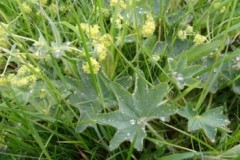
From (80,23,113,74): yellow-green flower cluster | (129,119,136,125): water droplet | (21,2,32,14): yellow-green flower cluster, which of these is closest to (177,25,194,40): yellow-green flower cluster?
(80,23,113,74): yellow-green flower cluster

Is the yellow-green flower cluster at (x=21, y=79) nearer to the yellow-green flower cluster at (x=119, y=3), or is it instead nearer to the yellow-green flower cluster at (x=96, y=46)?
the yellow-green flower cluster at (x=96, y=46)

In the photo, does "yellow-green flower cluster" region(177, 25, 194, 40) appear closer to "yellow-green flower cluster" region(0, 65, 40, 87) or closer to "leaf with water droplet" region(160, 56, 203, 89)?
"leaf with water droplet" region(160, 56, 203, 89)

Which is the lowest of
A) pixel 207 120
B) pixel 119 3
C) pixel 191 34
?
pixel 207 120

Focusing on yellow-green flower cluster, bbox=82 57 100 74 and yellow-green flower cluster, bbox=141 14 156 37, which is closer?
yellow-green flower cluster, bbox=82 57 100 74

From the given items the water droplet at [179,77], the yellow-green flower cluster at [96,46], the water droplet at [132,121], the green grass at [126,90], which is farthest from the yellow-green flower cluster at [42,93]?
the water droplet at [179,77]

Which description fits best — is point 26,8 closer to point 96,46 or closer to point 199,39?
point 96,46

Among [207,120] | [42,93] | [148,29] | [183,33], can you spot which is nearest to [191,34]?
[183,33]

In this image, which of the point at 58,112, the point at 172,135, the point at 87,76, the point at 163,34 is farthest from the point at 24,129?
the point at 163,34
